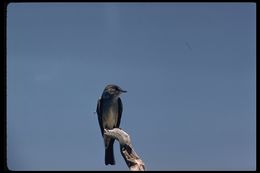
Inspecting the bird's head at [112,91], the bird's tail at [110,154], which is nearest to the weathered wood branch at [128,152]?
the bird's tail at [110,154]

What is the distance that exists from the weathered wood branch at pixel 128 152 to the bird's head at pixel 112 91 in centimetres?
148

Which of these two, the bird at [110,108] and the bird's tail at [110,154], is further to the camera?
the bird at [110,108]

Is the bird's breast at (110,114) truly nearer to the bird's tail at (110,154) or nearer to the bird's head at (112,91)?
the bird's head at (112,91)

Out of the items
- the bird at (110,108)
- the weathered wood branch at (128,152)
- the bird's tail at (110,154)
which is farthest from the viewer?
the bird at (110,108)

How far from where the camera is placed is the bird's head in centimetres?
1176

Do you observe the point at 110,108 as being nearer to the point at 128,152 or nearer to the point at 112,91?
the point at 112,91

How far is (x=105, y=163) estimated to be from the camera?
37.6 ft

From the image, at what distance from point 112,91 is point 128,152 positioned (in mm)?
2520

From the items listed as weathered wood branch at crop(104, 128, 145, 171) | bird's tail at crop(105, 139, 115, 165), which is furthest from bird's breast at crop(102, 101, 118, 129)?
weathered wood branch at crop(104, 128, 145, 171)

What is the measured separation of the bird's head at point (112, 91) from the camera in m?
11.8

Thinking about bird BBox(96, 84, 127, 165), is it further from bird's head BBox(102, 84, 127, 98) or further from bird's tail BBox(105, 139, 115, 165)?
bird's tail BBox(105, 139, 115, 165)

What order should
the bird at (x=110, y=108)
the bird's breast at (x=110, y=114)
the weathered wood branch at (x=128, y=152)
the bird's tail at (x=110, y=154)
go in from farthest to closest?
the bird's breast at (x=110, y=114) → the bird at (x=110, y=108) → the bird's tail at (x=110, y=154) → the weathered wood branch at (x=128, y=152)
